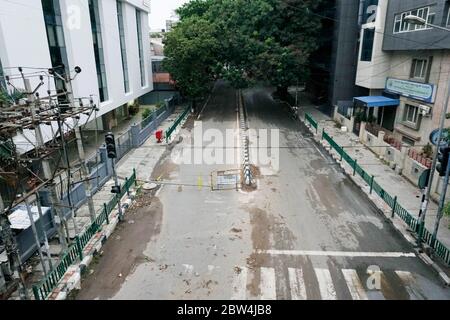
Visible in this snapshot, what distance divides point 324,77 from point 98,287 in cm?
3264

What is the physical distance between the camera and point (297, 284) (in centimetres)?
Answer: 966

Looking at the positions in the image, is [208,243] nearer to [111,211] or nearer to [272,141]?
[111,211]

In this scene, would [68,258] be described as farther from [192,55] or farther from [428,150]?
→ [192,55]

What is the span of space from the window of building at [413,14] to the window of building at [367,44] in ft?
7.48

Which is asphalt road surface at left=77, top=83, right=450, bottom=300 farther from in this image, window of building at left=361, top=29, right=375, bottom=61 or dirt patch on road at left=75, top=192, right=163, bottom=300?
window of building at left=361, top=29, right=375, bottom=61

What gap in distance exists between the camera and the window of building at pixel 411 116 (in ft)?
70.9

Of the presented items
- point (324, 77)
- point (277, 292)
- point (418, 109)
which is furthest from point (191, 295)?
point (324, 77)

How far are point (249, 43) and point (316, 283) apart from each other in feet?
79.0

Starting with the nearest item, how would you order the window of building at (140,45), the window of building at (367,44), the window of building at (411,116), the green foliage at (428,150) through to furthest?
1. the green foliage at (428,150)
2. the window of building at (411,116)
3. the window of building at (367,44)
4. the window of building at (140,45)

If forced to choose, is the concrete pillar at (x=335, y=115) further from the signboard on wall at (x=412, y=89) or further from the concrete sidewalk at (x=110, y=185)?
the concrete sidewalk at (x=110, y=185)

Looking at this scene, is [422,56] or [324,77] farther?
[324,77]

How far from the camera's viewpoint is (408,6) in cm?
2102

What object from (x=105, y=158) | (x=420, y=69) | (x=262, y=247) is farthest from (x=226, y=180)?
(x=420, y=69)

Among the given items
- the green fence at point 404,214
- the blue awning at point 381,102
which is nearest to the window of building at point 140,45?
the blue awning at point 381,102
